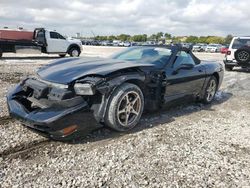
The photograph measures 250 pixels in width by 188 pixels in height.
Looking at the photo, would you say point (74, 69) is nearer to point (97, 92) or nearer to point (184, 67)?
point (97, 92)

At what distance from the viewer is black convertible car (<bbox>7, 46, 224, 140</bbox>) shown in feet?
11.0

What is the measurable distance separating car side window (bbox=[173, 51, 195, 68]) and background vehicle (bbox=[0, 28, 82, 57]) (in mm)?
12010

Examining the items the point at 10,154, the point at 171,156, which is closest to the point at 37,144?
the point at 10,154

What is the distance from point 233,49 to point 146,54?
8.84 meters

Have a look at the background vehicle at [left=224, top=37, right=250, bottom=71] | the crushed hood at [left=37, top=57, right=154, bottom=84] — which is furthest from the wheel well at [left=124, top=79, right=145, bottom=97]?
the background vehicle at [left=224, top=37, right=250, bottom=71]

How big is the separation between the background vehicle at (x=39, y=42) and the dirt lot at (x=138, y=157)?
11355 mm

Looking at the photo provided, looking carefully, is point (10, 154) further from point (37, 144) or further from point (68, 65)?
point (68, 65)

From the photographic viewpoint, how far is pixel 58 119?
3.23 m

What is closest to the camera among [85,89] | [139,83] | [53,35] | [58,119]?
[58,119]

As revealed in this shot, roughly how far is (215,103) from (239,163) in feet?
10.5

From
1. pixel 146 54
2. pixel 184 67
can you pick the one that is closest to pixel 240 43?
pixel 184 67

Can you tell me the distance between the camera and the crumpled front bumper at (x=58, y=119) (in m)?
3.24

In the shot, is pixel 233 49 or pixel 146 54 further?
pixel 233 49

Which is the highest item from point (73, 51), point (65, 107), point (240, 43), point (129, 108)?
point (65, 107)
